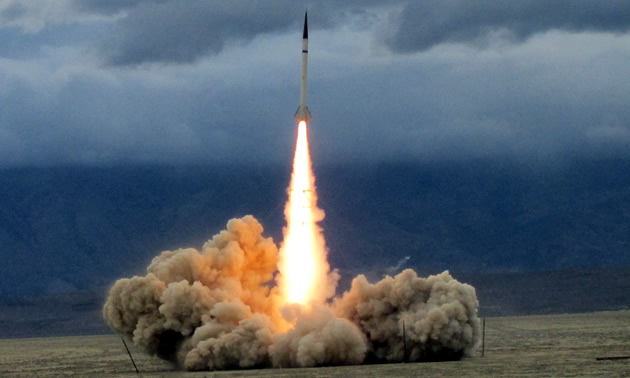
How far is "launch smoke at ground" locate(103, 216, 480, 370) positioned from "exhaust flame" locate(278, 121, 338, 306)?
3.62 meters

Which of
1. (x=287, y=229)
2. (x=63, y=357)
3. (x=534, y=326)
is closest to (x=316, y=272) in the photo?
(x=287, y=229)

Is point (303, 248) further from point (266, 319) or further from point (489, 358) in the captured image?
point (489, 358)

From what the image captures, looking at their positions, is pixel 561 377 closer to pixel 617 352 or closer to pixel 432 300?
pixel 432 300

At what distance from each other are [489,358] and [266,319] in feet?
46.5

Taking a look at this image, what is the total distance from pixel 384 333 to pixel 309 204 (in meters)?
9.65

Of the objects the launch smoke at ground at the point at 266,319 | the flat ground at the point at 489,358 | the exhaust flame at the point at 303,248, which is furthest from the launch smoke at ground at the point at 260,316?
the exhaust flame at the point at 303,248

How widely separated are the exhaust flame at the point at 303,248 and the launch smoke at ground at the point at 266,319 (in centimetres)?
362

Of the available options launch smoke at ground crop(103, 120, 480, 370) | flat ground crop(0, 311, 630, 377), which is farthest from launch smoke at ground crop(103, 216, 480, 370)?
flat ground crop(0, 311, 630, 377)

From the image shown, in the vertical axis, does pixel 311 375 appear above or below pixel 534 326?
below

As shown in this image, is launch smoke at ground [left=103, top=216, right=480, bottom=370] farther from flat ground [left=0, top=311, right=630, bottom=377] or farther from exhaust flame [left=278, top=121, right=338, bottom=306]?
exhaust flame [left=278, top=121, right=338, bottom=306]

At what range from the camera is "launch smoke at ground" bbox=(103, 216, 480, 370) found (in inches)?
2741

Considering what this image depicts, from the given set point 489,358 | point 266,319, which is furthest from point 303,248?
point 489,358

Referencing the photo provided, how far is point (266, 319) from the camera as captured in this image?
70562 mm

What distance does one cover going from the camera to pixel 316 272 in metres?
77.9
